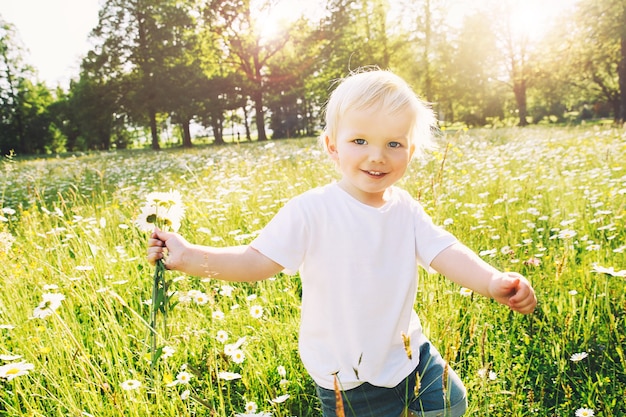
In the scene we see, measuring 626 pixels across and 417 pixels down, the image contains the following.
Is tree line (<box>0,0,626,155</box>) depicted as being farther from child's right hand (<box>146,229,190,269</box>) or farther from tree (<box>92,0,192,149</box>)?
child's right hand (<box>146,229,190,269</box>)

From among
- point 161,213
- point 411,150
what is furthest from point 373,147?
point 161,213

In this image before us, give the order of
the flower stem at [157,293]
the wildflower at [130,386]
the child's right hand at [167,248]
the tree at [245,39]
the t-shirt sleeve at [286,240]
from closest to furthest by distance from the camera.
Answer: the flower stem at [157,293]
the child's right hand at [167,248]
the t-shirt sleeve at [286,240]
the wildflower at [130,386]
the tree at [245,39]

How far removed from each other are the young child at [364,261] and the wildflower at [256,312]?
0.60 m

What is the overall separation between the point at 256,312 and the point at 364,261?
2.90 feet

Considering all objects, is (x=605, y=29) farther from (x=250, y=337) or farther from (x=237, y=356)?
(x=237, y=356)

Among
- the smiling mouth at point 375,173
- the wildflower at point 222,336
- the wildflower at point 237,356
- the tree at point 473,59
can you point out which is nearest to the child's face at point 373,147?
the smiling mouth at point 375,173

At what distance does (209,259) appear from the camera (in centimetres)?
133

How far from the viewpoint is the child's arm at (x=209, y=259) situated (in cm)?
126

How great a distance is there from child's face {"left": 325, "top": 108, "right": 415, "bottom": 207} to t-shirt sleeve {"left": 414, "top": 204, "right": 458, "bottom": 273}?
0.21m

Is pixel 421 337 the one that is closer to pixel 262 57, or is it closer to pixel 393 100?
pixel 393 100

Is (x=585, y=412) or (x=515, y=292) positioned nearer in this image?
(x=515, y=292)

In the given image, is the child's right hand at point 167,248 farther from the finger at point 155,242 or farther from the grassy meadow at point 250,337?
the grassy meadow at point 250,337

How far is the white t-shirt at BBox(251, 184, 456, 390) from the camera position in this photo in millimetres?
1498

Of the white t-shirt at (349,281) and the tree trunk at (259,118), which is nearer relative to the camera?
the white t-shirt at (349,281)
